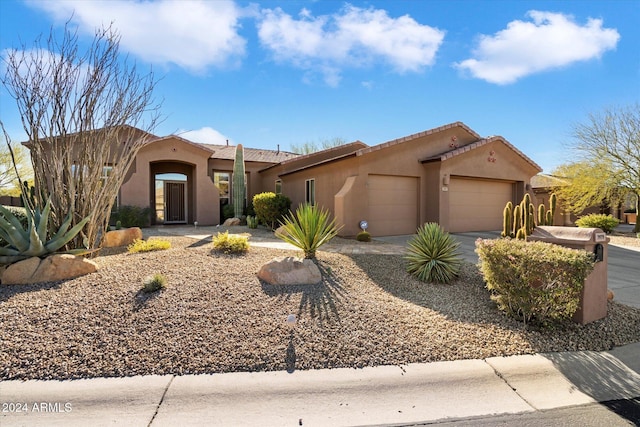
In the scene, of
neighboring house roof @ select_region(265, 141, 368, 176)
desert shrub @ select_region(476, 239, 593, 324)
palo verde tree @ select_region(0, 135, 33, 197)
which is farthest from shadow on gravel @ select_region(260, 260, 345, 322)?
palo verde tree @ select_region(0, 135, 33, 197)

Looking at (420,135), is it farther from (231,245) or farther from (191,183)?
(191,183)

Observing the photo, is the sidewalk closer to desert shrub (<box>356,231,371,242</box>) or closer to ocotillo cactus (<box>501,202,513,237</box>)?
ocotillo cactus (<box>501,202,513,237</box>)

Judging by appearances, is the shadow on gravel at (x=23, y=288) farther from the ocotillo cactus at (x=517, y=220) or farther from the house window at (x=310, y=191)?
the house window at (x=310, y=191)

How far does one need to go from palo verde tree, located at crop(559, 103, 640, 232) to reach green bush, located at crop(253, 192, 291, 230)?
58.1 feet

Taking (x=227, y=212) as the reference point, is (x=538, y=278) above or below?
below

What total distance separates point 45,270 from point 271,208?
9.37 m

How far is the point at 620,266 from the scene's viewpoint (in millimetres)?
9445

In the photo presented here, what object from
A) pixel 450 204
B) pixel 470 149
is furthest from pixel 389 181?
pixel 470 149

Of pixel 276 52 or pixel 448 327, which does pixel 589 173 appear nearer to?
pixel 276 52

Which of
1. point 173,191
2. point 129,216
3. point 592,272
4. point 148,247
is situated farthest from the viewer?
point 173,191

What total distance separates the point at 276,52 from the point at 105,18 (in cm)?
617

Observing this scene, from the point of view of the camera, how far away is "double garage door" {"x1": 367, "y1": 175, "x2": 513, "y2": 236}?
1297 cm

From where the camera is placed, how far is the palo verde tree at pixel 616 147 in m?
17.8

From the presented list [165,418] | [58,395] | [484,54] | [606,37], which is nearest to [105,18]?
[58,395]
